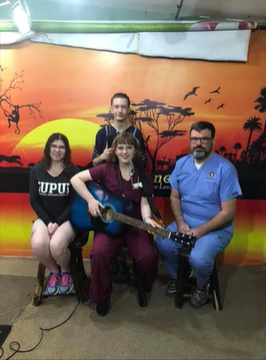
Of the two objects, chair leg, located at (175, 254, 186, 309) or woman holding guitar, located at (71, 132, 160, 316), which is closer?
woman holding guitar, located at (71, 132, 160, 316)

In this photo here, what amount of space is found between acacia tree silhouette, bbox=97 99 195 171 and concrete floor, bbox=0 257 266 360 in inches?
48.8

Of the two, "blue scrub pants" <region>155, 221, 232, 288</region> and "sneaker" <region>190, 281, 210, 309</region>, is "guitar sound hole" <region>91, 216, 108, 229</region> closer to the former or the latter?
"blue scrub pants" <region>155, 221, 232, 288</region>

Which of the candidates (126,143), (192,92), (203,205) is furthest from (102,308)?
(192,92)

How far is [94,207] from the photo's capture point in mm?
2074

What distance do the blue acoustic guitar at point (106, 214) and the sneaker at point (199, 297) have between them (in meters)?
0.63

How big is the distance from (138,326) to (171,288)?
0.46m

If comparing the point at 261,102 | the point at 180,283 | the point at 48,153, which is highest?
the point at 261,102

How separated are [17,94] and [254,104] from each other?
2.00m

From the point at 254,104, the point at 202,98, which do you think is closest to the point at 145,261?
the point at 202,98

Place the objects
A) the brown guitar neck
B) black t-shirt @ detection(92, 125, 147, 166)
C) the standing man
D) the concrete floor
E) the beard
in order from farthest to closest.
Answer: black t-shirt @ detection(92, 125, 147, 166)
the standing man
the beard
the brown guitar neck
the concrete floor

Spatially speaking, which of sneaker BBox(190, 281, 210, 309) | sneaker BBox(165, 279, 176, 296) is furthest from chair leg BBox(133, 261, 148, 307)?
sneaker BBox(190, 281, 210, 309)

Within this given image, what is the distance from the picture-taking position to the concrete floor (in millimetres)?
1805

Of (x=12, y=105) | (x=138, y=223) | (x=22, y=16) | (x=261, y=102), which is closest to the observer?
(x=138, y=223)

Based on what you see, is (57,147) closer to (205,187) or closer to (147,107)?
(147,107)
